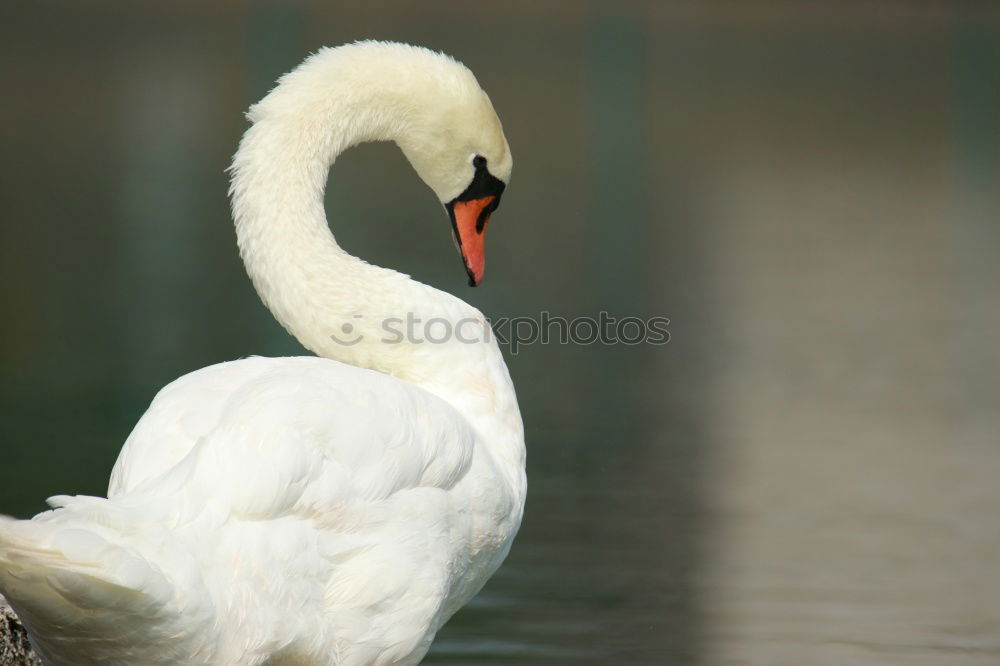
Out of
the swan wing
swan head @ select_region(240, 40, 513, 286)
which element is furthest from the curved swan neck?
the swan wing

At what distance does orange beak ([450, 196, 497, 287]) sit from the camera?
5262mm

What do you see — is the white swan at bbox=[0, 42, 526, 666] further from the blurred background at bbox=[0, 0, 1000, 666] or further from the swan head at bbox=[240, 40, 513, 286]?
the blurred background at bbox=[0, 0, 1000, 666]

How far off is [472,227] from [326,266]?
64 centimetres

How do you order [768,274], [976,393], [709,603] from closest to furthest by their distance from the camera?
[709,603] < [976,393] < [768,274]

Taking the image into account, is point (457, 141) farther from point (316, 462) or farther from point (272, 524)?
point (272, 524)

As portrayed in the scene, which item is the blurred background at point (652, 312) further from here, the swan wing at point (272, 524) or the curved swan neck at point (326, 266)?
the swan wing at point (272, 524)

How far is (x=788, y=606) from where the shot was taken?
6227 millimetres

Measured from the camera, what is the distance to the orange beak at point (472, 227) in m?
5.26

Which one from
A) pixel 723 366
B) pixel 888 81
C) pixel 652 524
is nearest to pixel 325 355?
pixel 652 524

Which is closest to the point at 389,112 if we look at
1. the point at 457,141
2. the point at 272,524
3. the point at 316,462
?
the point at 457,141

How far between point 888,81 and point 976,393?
73.5 feet

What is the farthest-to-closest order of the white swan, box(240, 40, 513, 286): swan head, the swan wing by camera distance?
box(240, 40, 513, 286): swan head
the white swan
the swan wing

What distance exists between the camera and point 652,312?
12273 millimetres

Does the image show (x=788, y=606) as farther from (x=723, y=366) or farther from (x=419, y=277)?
(x=419, y=277)
